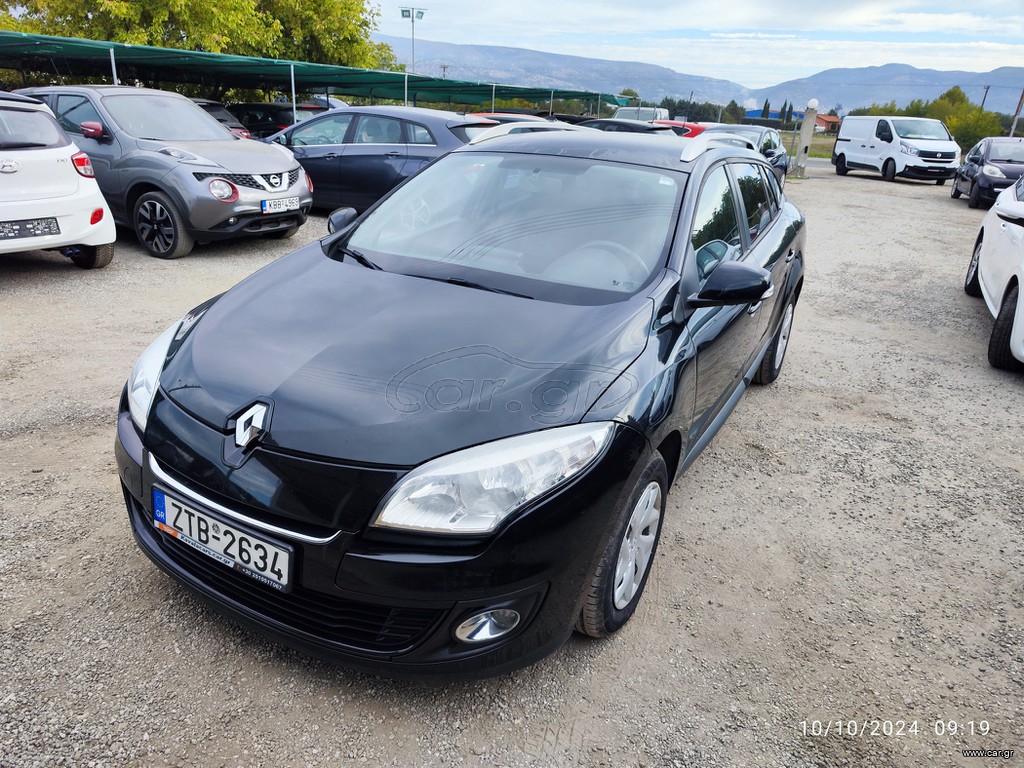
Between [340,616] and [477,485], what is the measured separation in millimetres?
531

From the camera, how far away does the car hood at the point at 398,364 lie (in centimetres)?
188

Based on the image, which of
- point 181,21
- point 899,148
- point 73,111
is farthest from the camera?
point 899,148

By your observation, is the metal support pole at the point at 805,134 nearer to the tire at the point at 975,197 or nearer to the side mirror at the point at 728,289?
the tire at the point at 975,197

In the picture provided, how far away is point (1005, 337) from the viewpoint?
5.08 m

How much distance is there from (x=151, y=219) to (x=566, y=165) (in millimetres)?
5528

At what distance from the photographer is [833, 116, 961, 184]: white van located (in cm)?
1834

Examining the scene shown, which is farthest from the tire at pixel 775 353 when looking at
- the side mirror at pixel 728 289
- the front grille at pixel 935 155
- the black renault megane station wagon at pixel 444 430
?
the front grille at pixel 935 155

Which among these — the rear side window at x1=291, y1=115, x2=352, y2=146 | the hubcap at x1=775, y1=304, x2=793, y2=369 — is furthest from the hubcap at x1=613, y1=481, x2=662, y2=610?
the rear side window at x1=291, y1=115, x2=352, y2=146

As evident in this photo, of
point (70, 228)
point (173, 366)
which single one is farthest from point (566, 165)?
point (70, 228)

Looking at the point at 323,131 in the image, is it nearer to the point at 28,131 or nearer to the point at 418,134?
the point at 418,134

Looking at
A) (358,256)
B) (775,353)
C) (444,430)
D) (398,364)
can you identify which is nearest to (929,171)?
(775,353)

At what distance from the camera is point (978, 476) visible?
12.1ft

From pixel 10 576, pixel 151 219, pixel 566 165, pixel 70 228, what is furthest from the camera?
pixel 151 219

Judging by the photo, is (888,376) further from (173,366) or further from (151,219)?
(151,219)
